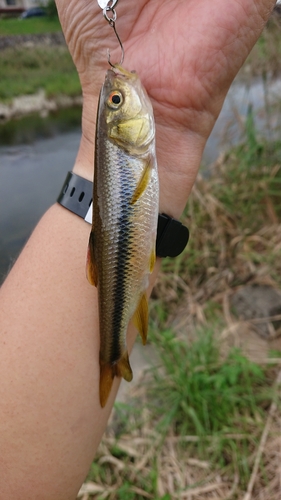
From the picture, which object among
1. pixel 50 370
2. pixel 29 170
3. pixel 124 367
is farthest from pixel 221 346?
pixel 29 170

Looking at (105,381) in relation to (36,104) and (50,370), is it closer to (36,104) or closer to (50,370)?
(50,370)

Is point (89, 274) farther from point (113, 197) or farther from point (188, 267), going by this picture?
point (188, 267)

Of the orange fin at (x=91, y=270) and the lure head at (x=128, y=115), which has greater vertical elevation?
the lure head at (x=128, y=115)

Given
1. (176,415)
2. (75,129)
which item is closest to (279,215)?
(176,415)

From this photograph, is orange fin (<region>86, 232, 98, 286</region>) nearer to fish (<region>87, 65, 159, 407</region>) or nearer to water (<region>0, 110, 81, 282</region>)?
fish (<region>87, 65, 159, 407</region>)

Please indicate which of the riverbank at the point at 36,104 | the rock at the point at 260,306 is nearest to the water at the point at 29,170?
the riverbank at the point at 36,104

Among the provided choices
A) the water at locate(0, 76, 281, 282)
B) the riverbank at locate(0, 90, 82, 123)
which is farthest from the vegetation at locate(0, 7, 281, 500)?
the riverbank at locate(0, 90, 82, 123)

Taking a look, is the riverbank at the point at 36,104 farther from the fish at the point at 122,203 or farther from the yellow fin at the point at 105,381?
the yellow fin at the point at 105,381
